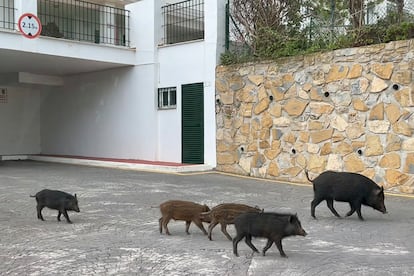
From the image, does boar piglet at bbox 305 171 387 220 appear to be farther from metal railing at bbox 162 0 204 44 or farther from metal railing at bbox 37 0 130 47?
metal railing at bbox 37 0 130 47

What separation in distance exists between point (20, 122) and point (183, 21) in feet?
28.2

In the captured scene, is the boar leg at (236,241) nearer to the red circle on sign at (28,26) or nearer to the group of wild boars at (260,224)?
the group of wild boars at (260,224)

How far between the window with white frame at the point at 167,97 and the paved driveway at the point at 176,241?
531 centimetres

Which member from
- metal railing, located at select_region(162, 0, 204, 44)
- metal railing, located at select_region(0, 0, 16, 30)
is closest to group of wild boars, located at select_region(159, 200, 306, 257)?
metal railing, located at select_region(162, 0, 204, 44)

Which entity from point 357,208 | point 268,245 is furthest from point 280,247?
point 357,208

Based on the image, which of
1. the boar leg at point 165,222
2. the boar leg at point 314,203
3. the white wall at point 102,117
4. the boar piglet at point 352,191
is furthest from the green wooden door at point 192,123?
the boar leg at point 165,222

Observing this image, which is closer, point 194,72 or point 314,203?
point 314,203

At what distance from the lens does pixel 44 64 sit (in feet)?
55.3

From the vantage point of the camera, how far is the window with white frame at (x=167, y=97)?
15875 mm

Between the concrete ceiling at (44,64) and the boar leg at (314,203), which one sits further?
the concrete ceiling at (44,64)

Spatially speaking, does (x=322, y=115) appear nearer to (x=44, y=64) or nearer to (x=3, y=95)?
(x=44, y=64)

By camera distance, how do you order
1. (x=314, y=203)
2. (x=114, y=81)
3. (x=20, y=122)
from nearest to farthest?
(x=314, y=203) < (x=114, y=81) < (x=20, y=122)

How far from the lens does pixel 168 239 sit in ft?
21.7

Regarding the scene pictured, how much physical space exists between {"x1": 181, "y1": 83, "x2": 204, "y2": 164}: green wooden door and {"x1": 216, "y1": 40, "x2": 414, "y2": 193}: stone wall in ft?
2.34
